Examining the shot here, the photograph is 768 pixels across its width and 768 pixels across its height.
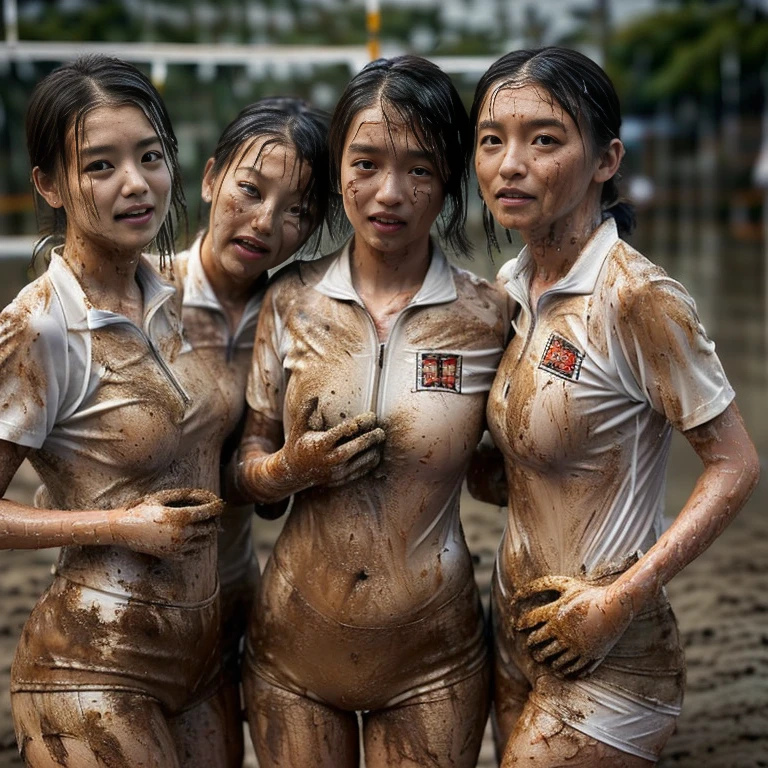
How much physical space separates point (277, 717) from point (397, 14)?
10.7m

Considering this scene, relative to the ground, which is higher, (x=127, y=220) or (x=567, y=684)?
(x=127, y=220)

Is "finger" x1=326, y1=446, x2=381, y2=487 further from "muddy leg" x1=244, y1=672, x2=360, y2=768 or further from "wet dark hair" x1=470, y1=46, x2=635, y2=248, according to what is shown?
"wet dark hair" x1=470, y1=46, x2=635, y2=248

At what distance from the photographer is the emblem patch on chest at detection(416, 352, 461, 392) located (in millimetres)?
3201

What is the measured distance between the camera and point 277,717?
3318 millimetres

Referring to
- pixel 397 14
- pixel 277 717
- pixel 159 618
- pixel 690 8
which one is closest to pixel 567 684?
pixel 277 717

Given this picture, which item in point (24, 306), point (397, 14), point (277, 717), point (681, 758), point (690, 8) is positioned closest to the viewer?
point (24, 306)

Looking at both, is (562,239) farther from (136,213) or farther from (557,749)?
(557,749)

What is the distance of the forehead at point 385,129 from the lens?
313 centimetres

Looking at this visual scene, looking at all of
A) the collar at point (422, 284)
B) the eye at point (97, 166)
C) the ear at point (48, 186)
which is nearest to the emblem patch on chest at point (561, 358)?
the collar at point (422, 284)

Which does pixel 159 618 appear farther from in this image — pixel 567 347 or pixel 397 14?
pixel 397 14

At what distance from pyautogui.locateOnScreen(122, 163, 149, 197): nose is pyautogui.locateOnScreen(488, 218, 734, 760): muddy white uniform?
3.12 feet

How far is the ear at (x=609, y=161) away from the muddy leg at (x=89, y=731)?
5.64 ft

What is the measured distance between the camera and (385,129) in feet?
10.3

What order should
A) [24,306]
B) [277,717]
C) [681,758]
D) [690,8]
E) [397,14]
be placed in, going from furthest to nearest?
1. [690,8]
2. [397,14]
3. [681,758]
4. [277,717]
5. [24,306]
